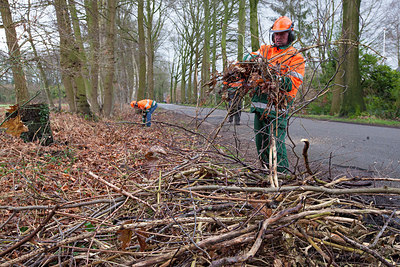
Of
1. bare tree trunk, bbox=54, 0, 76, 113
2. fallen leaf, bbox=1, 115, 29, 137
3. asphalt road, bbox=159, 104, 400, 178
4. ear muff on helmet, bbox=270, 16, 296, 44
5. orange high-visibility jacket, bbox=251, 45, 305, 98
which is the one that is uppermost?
bare tree trunk, bbox=54, 0, 76, 113

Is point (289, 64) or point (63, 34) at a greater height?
point (63, 34)

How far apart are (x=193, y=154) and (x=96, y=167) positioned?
9.36 feet

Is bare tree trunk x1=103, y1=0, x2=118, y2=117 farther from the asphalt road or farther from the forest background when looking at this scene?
the asphalt road

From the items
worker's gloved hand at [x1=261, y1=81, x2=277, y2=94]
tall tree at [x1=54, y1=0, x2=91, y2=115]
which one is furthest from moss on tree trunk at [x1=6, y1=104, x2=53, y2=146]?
worker's gloved hand at [x1=261, y1=81, x2=277, y2=94]

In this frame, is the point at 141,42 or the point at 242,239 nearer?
the point at 242,239

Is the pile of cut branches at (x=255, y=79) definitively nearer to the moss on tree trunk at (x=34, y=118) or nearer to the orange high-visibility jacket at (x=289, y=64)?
the orange high-visibility jacket at (x=289, y=64)

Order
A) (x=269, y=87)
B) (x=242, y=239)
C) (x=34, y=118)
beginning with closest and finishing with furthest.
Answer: (x=242, y=239), (x=269, y=87), (x=34, y=118)

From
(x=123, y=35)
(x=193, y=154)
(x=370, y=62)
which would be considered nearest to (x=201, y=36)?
(x=123, y=35)

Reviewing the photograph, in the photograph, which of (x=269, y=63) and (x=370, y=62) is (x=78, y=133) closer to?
(x=269, y=63)

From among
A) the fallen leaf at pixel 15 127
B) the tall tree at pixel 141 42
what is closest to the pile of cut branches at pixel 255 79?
the fallen leaf at pixel 15 127

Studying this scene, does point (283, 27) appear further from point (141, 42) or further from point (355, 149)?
point (141, 42)

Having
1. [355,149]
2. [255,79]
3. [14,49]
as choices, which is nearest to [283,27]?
[255,79]

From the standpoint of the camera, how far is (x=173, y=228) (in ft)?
5.38

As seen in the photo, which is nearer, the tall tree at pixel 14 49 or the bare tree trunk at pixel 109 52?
the tall tree at pixel 14 49
